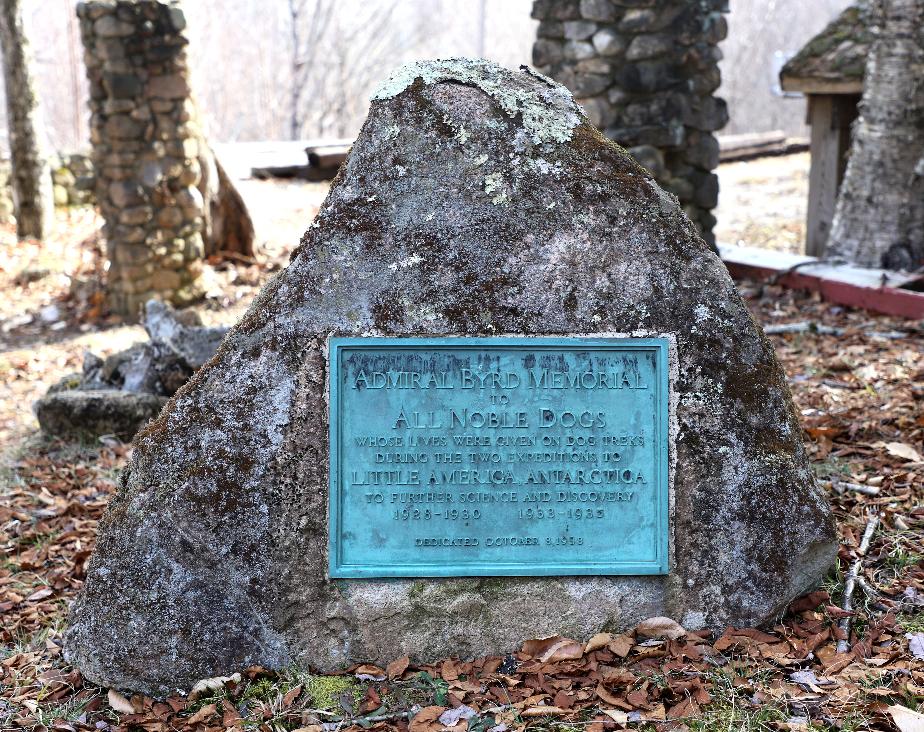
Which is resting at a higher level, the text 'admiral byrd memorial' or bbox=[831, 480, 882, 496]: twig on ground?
the text 'admiral byrd memorial'

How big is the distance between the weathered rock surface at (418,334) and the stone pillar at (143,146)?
21.6 ft

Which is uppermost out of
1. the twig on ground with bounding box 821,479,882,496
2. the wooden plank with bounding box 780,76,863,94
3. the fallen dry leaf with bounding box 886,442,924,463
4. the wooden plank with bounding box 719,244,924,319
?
the wooden plank with bounding box 780,76,863,94

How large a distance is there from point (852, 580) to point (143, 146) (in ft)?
24.6

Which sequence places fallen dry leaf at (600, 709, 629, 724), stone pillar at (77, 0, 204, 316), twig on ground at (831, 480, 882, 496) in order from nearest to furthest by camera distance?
fallen dry leaf at (600, 709, 629, 724) < twig on ground at (831, 480, 882, 496) < stone pillar at (77, 0, 204, 316)

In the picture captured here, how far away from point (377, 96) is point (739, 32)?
140 ft

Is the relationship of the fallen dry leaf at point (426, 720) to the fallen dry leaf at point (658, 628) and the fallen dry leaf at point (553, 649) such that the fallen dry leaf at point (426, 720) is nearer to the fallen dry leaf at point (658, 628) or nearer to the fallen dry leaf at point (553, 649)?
the fallen dry leaf at point (553, 649)

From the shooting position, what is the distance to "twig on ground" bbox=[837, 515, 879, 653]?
2.99 m

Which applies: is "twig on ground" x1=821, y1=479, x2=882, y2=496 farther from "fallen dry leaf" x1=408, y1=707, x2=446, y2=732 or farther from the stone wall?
the stone wall

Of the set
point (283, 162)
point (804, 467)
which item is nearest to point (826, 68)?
point (804, 467)

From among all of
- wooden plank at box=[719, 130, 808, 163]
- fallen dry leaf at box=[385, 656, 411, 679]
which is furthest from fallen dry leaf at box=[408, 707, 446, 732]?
wooden plank at box=[719, 130, 808, 163]

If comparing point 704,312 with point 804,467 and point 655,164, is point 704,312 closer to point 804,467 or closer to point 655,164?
point 804,467

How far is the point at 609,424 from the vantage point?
2973 mm

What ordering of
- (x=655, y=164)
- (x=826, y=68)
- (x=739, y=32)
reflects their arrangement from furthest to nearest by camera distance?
1. (x=739, y=32)
2. (x=826, y=68)
3. (x=655, y=164)

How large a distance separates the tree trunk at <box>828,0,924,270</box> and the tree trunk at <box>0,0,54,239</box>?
9.04 metres
